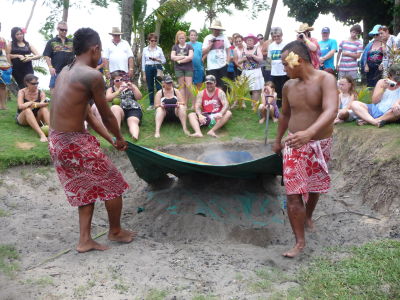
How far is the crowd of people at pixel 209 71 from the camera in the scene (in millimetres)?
7453

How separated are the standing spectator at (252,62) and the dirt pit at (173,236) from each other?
3106 millimetres

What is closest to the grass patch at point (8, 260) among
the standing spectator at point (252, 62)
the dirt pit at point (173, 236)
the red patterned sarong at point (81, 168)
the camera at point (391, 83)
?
the dirt pit at point (173, 236)

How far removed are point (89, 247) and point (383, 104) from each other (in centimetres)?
501

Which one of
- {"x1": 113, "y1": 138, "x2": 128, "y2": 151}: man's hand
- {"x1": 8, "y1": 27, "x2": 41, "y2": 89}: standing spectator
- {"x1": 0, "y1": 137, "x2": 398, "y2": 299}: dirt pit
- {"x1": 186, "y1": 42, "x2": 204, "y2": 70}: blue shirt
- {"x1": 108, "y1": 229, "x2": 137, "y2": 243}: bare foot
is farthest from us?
{"x1": 186, "y1": 42, "x2": 204, "y2": 70}: blue shirt

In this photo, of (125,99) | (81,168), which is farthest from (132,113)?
(81,168)

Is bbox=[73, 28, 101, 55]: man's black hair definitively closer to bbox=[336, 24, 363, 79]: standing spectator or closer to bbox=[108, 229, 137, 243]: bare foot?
bbox=[108, 229, 137, 243]: bare foot

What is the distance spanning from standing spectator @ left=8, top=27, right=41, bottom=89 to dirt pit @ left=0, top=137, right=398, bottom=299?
2906 millimetres

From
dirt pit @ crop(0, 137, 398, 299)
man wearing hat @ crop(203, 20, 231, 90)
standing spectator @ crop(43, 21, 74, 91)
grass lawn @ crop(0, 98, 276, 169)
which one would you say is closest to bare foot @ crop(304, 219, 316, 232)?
dirt pit @ crop(0, 137, 398, 299)

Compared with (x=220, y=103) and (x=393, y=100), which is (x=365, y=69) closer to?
(x=393, y=100)

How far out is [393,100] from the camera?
6.74 m

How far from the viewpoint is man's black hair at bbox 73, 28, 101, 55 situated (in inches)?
147

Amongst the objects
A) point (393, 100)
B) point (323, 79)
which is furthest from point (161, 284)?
point (393, 100)

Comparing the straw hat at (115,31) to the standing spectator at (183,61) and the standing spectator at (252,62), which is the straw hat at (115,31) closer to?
the standing spectator at (183,61)

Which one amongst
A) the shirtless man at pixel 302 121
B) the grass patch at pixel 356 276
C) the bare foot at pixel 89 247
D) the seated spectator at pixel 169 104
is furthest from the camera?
the seated spectator at pixel 169 104
